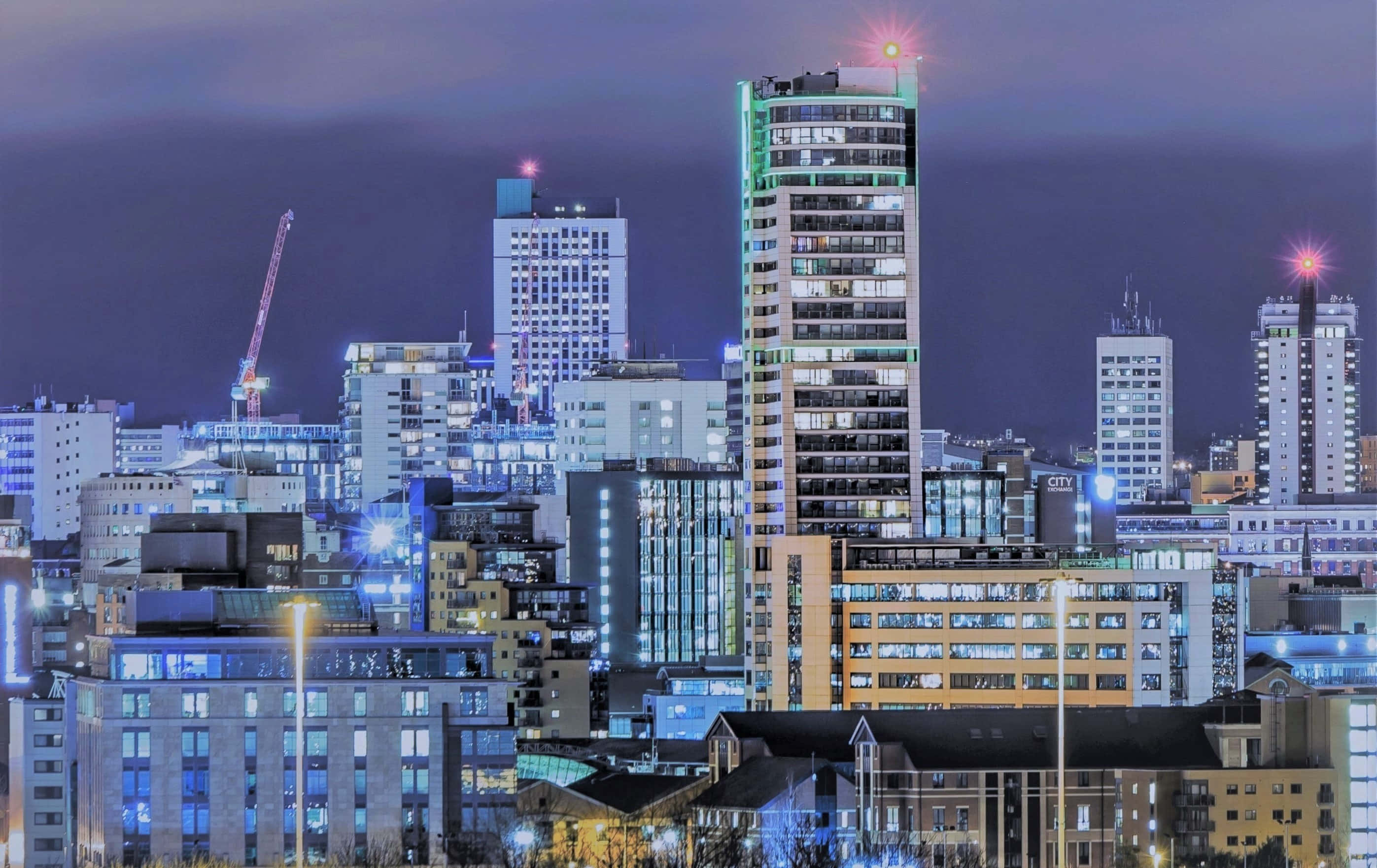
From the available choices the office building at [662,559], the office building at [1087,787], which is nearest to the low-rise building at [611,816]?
the office building at [1087,787]

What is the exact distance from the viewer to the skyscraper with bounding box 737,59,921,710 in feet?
490

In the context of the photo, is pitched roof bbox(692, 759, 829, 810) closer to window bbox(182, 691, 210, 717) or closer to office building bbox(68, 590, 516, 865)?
office building bbox(68, 590, 516, 865)

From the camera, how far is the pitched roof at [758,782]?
354 feet

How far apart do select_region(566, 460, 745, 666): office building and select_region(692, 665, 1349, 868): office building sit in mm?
82281

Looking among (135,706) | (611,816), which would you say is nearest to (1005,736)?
(611,816)

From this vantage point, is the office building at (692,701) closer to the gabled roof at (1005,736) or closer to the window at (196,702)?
the gabled roof at (1005,736)

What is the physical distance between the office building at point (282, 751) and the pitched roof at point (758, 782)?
27.2 ft

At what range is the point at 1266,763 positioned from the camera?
112m

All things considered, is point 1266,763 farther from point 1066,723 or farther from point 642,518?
point 642,518

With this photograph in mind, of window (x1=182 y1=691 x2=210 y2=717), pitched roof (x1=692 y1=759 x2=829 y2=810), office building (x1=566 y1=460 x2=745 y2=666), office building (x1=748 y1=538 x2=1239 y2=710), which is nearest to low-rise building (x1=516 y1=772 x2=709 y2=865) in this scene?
pitched roof (x1=692 y1=759 x2=829 y2=810)

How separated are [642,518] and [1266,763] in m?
90.3

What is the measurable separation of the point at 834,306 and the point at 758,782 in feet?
147

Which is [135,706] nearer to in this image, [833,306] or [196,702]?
[196,702]

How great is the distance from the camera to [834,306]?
14988 centimetres
